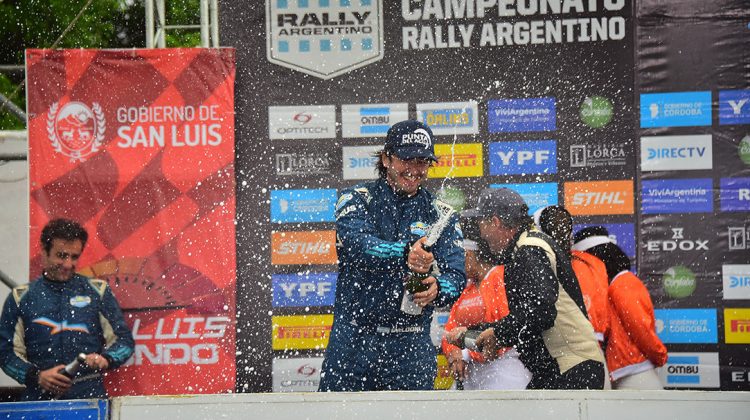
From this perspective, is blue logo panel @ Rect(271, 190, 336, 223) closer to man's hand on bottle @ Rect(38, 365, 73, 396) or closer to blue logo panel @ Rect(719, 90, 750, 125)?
man's hand on bottle @ Rect(38, 365, 73, 396)

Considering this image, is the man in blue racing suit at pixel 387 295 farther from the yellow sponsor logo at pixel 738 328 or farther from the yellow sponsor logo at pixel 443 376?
the yellow sponsor logo at pixel 738 328

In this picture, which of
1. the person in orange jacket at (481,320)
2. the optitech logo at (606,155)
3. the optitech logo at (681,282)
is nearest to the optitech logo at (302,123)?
the person in orange jacket at (481,320)

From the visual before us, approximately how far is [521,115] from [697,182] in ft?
4.54

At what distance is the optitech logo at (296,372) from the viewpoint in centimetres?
717

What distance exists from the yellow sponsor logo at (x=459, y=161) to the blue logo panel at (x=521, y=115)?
0.72 feet

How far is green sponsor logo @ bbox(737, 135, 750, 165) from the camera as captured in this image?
7105 millimetres

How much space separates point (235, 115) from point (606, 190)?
2825 mm

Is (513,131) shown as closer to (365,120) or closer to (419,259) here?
(365,120)

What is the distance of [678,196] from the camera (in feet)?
23.4

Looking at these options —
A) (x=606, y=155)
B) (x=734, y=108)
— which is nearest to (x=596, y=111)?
(x=606, y=155)

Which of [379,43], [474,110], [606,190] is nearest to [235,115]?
[379,43]

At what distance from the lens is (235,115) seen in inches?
286

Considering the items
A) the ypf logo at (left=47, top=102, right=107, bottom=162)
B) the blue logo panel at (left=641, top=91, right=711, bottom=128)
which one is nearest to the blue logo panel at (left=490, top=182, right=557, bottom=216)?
the blue logo panel at (left=641, top=91, right=711, bottom=128)

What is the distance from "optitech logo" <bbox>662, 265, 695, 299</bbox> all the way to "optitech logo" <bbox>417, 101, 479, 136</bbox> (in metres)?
1.80
